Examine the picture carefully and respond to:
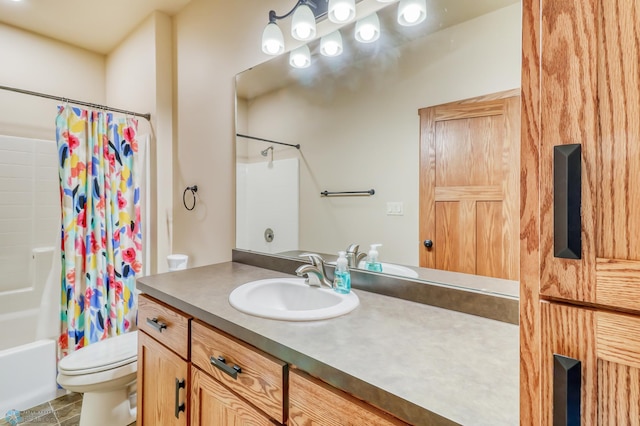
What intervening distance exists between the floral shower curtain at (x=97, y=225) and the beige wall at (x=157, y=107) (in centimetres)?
15

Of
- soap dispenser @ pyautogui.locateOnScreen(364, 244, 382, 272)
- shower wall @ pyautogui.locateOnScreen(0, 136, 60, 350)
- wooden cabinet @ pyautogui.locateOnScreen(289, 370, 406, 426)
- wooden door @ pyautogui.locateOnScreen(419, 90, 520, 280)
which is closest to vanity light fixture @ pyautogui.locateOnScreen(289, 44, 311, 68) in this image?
wooden door @ pyautogui.locateOnScreen(419, 90, 520, 280)

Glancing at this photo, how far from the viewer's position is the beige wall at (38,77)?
2391mm

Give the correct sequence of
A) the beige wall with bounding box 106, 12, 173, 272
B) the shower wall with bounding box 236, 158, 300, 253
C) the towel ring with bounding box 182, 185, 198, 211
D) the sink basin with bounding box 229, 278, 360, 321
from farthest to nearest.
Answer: the beige wall with bounding box 106, 12, 173, 272
the towel ring with bounding box 182, 185, 198, 211
the shower wall with bounding box 236, 158, 300, 253
the sink basin with bounding box 229, 278, 360, 321

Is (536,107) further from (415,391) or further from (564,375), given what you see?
(415,391)

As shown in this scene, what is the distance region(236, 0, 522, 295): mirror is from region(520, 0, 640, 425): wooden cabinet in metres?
0.64

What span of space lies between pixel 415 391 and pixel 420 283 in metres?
0.56

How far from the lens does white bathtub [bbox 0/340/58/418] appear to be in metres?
1.88

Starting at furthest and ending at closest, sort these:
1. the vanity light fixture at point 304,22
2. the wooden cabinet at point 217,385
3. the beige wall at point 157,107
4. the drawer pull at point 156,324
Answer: the beige wall at point 157,107 < the vanity light fixture at point 304,22 < the drawer pull at point 156,324 < the wooden cabinet at point 217,385

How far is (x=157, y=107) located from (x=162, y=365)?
1.71 metres

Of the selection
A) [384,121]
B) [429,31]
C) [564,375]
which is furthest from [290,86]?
[564,375]

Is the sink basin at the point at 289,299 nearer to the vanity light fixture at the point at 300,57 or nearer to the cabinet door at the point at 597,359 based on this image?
the cabinet door at the point at 597,359

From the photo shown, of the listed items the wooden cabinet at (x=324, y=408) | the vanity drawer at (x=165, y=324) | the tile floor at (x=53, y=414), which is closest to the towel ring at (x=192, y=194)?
the vanity drawer at (x=165, y=324)

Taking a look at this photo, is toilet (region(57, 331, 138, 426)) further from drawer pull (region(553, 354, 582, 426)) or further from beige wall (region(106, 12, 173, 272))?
drawer pull (region(553, 354, 582, 426))

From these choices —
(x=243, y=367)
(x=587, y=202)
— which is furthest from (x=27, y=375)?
(x=587, y=202)
